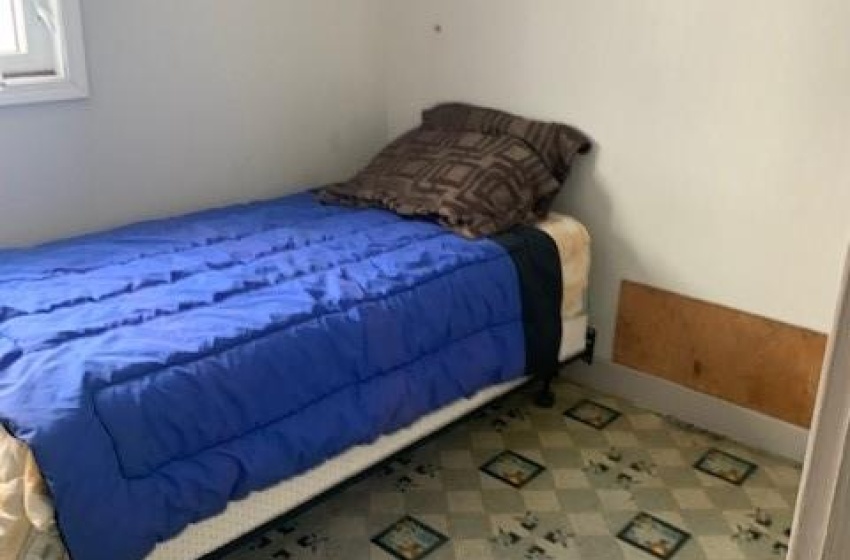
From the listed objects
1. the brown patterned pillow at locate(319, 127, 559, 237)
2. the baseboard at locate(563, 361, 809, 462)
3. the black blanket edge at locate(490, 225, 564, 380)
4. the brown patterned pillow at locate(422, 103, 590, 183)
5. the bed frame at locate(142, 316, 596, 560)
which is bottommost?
the baseboard at locate(563, 361, 809, 462)

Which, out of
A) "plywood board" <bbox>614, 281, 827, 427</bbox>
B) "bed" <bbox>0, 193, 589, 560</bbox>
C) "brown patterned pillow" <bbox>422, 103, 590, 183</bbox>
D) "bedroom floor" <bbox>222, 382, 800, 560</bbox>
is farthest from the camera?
"brown patterned pillow" <bbox>422, 103, 590, 183</bbox>

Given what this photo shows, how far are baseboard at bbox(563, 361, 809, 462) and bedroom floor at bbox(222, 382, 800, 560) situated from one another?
0.13ft

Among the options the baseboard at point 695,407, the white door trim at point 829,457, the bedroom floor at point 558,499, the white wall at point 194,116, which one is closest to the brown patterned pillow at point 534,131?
the white wall at point 194,116

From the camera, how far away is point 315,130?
3072mm

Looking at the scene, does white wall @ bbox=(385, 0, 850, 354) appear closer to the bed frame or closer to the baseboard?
the baseboard

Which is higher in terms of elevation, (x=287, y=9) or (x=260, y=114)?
(x=287, y=9)

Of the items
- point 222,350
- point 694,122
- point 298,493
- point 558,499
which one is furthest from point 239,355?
point 694,122

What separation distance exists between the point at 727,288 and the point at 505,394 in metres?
0.72

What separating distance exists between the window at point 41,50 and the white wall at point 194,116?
0.15 ft

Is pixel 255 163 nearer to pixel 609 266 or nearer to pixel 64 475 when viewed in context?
pixel 609 266

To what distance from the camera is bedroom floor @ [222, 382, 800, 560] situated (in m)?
2.08

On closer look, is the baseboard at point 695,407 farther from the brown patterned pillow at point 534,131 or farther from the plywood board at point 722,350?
the brown patterned pillow at point 534,131

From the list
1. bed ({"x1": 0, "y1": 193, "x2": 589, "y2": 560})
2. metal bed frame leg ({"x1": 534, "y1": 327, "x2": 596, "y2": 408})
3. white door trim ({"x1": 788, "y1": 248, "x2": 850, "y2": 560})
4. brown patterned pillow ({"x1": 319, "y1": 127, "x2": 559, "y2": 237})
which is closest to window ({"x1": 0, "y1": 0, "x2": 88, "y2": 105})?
bed ({"x1": 0, "y1": 193, "x2": 589, "y2": 560})

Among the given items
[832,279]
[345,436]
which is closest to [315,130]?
[345,436]
